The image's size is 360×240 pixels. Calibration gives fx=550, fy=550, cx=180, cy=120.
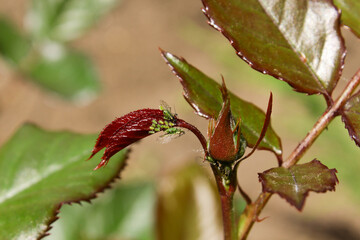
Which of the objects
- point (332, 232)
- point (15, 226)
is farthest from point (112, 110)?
point (15, 226)

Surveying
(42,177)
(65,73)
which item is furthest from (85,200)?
Result: (65,73)

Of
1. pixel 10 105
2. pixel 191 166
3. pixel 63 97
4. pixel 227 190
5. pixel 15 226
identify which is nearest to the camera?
pixel 227 190

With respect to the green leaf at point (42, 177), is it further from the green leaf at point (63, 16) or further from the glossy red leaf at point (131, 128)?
the green leaf at point (63, 16)

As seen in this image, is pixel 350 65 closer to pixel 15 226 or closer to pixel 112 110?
pixel 112 110

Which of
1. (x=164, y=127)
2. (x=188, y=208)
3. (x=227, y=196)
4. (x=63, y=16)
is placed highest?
(x=63, y=16)

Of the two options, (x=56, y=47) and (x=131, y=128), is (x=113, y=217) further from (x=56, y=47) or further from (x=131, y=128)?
(x=131, y=128)

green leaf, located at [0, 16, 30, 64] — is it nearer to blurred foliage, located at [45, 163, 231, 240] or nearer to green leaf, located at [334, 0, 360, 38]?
blurred foliage, located at [45, 163, 231, 240]

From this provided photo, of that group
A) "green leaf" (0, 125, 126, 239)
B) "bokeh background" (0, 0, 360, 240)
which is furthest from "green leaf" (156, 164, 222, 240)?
"bokeh background" (0, 0, 360, 240)
